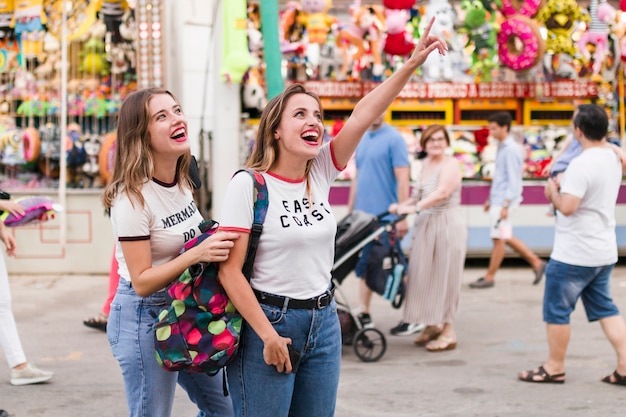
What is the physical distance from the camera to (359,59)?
11328 millimetres

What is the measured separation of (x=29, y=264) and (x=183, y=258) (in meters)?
7.48

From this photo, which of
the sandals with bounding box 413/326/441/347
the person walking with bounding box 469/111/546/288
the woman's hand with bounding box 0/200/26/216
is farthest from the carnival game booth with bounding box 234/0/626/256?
the woman's hand with bounding box 0/200/26/216

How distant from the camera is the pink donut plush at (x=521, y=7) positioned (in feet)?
33.2

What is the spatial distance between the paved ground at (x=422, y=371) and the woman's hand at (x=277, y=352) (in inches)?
90.6

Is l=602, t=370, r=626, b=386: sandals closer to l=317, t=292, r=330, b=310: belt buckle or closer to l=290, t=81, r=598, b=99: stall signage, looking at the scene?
l=317, t=292, r=330, b=310: belt buckle

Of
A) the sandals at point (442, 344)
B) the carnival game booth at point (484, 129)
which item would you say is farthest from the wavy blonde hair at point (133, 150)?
the carnival game booth at point (484, 129)

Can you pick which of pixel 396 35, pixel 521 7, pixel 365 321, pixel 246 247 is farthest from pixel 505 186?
pixel 246 247

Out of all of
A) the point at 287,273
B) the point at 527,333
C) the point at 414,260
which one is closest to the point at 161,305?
the point at 287,273

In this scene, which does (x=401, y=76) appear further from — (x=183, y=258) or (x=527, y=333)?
(x=527, y=333)

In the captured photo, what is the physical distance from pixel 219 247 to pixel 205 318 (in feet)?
0.82

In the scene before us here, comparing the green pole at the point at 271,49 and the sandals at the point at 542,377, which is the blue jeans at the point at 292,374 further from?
the green pole at the point at 271,49

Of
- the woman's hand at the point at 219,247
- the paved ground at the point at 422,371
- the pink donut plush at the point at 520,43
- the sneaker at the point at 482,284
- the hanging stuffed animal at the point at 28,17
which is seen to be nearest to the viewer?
the woman's hand at the point at 219,247

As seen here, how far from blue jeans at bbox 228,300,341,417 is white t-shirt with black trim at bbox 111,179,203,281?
19.8 inches

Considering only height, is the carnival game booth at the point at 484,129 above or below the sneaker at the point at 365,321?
above
